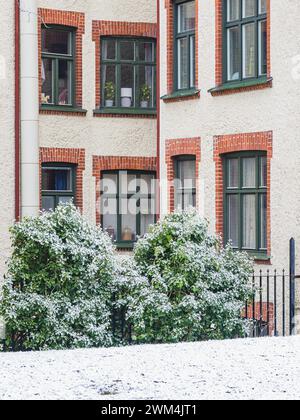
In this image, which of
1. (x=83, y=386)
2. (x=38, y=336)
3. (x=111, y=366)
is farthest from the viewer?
(x=38, y=336)

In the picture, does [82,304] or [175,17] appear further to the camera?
[175,17]

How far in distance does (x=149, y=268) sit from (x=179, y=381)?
15.4 feet

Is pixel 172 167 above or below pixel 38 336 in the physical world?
above

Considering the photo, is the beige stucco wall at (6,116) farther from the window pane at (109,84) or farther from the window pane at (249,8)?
the window pane at (249,8)

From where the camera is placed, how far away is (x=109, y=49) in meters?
26.1

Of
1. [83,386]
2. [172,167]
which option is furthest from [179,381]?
[172,167]

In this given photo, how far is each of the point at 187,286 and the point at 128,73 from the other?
10.2 metres

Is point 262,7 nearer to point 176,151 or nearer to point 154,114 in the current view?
point 176,151

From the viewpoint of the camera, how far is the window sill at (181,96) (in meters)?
23.2

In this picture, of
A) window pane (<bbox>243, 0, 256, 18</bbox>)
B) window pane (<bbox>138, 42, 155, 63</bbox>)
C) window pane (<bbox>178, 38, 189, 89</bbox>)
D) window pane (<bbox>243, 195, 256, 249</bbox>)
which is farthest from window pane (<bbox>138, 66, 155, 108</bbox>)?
window pane (<bbox>243, 195, 256, 249</bbox>)

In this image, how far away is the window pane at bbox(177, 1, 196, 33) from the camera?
2361 cm

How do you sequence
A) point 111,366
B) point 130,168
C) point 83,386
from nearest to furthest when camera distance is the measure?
point 83,386
point 111,366
point 130,168
